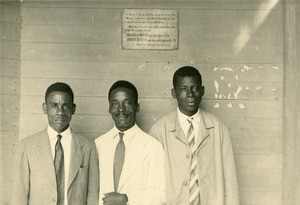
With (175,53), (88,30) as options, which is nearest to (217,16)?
(175,53)

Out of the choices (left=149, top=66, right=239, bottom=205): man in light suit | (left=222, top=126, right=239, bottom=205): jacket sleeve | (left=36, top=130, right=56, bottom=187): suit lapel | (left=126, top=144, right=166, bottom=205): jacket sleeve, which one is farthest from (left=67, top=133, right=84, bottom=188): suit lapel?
(left=222, top=126, right=239, bottom=205): jacket sleeve

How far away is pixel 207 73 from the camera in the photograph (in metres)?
3.84

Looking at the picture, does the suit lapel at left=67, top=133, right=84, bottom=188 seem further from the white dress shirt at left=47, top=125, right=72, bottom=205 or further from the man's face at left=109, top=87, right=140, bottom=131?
the man's face at left=109, top=87, right=140, bottom=131

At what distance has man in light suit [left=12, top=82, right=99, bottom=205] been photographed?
3043 mm

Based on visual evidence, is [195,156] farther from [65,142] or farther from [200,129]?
[65,142]

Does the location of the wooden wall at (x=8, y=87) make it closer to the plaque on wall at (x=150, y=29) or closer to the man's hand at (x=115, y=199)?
the plaque on wall at (x=150, y=29)

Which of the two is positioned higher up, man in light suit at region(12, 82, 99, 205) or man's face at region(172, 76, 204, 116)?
man's face at region(172, 76, 204, 116)

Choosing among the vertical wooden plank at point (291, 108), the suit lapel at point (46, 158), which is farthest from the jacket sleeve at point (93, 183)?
the vertical wooden plank at point (291, 108)

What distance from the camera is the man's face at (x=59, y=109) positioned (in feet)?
10.3

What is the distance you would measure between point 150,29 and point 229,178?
136 cm

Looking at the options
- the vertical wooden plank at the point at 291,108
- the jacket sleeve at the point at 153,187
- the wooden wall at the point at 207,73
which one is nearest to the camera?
the jacket sleeve at the point at 153,187

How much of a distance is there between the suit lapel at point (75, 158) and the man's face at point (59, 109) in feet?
0.42

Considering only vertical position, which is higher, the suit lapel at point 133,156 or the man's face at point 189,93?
the man's face at point 189,93

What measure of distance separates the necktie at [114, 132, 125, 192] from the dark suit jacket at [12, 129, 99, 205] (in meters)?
0.15
